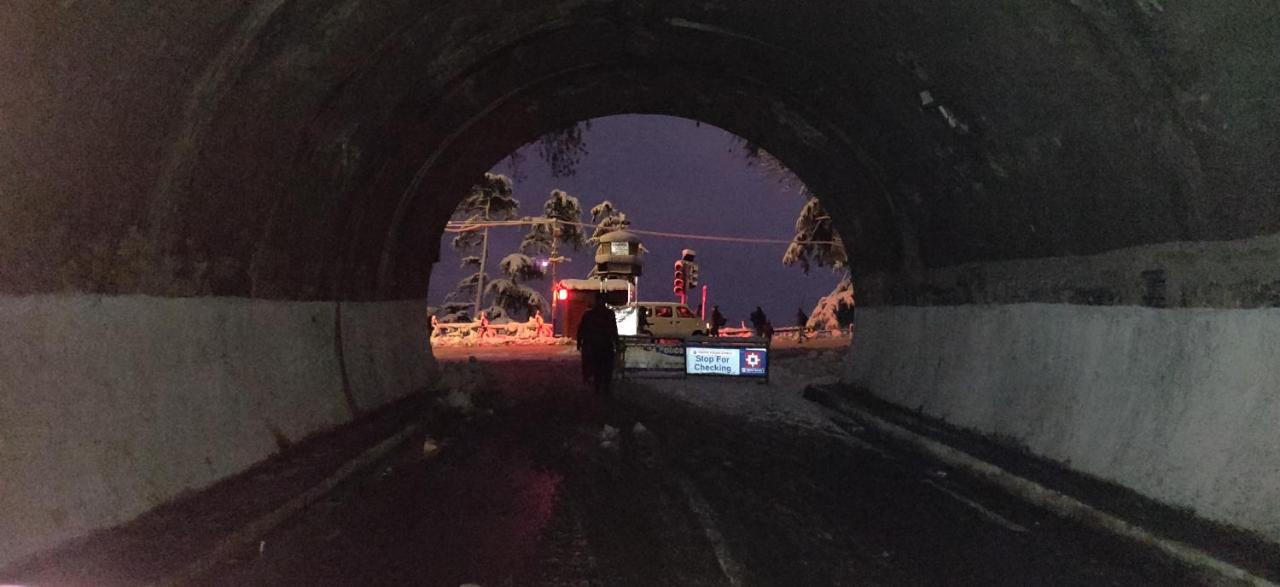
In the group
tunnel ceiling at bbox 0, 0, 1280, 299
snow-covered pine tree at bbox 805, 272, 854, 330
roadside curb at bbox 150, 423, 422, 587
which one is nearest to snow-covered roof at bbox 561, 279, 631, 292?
snow-covered pine tree at bbox 805, 272, 854, 330

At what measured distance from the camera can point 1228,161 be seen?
21.1 ft

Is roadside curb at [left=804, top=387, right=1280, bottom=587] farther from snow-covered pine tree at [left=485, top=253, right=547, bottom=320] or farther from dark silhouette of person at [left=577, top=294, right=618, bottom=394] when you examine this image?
snow-covered pine tree at [left=485, top=253, right=547, bottom=320]

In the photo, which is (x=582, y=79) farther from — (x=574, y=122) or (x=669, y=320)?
(x=669, y=320)

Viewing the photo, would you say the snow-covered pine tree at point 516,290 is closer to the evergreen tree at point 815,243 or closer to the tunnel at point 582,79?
A: the evergreen tree at point 815,243

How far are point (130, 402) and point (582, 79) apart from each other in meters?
8.93

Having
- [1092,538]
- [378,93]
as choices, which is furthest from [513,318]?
[1092,538]

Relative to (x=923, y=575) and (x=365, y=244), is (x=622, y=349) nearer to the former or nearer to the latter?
(x=365, y=244)

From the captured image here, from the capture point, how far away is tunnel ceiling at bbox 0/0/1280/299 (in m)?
5.87

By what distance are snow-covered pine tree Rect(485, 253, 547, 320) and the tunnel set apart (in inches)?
2259

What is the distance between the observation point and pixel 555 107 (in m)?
15.4

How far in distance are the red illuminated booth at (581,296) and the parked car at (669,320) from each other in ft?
27.6

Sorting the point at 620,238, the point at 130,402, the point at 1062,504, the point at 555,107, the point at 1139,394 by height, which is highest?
the point at 620,238

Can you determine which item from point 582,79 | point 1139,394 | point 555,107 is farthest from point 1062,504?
point 555,107

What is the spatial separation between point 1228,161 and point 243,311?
28.9 ft
